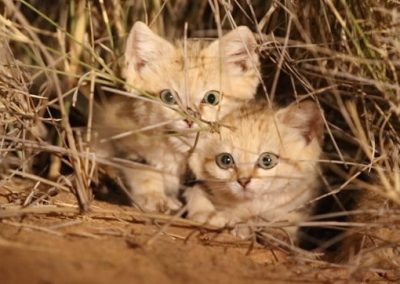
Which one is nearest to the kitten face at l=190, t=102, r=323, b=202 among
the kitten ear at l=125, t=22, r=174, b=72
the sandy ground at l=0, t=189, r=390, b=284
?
the sandy ground at l=0, t=189, r=390, b=284

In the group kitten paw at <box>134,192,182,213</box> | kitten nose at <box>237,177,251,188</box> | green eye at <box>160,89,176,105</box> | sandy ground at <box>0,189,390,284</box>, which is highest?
green eye at <box>160,89,176,105</box>

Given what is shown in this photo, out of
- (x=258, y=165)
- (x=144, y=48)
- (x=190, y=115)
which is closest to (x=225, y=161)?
(x=258, y=165)

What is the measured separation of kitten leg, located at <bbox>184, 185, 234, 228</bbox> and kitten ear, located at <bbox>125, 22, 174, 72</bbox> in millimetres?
537

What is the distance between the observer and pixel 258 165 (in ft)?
8.34

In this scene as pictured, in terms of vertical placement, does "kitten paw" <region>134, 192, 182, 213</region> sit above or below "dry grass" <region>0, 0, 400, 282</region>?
below

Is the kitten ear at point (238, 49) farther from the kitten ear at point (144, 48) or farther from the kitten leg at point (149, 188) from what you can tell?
the kitten leg at point (149, 188)

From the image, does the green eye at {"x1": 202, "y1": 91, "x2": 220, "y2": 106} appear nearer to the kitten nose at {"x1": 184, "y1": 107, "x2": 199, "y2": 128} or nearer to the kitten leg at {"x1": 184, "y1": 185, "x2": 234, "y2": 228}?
the kitten nose at {"x1": 184, "y1": 107, "x2": 199, "y2": 128}

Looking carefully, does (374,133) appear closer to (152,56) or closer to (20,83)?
(152,56)

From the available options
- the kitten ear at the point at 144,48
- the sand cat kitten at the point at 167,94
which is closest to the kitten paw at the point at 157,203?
the sand cat kitten at the point at 167,94

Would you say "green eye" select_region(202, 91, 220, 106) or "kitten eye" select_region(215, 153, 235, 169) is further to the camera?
"green eye" select_region(202, 91, 220, 106)

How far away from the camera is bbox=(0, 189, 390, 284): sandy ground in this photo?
65.6 inches

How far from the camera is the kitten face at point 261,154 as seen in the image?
2.53m

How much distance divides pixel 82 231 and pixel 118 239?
12 centimetres

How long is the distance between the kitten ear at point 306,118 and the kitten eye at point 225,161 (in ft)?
0.88
